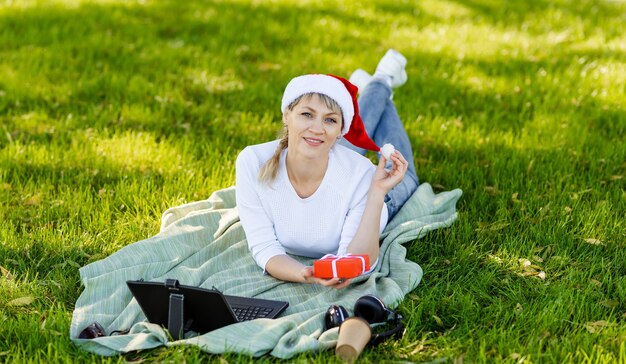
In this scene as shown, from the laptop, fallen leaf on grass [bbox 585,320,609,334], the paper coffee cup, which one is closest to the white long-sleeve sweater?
the laptop

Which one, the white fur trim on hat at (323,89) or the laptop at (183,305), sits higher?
the white fur trim on hat at (323,89)

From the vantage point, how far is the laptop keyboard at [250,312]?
405cm

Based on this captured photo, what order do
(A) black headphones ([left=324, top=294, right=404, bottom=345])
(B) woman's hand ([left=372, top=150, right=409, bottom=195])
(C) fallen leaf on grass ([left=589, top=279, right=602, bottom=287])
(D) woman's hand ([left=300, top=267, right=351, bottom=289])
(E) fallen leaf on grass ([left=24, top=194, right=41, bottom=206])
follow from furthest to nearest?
1. (E) fallen leaf on grass ([left=24, top=194, right=41, bottom=206])
2. (C) fallen leaf on grass ([left=589, top=279, right=602, bottom=287])
3. (B) woman's hand ([left=372, top=150, right=409, bottom=195])
4. (D) woman's hand ([left=300, top=267, right=351, bottom=289])
5. (A) black headphones ([left=324, top=294, right=404, bottom=345])

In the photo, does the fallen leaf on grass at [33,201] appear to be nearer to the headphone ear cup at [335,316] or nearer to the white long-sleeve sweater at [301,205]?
the white long-sleeve sweater at [301,205]

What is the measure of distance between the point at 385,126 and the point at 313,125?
165cm

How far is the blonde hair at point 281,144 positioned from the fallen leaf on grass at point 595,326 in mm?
1634

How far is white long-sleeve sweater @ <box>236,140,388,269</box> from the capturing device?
14.6 ft

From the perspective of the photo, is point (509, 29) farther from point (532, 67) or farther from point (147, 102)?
point (147, 102)

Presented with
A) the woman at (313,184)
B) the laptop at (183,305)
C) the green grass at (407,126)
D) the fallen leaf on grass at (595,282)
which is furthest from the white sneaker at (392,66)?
the laptop at (183,305)

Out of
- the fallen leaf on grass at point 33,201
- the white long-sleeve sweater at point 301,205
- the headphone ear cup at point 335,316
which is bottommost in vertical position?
the headphone ear cup at point 335,316

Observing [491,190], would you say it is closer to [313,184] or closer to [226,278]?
[313,184]

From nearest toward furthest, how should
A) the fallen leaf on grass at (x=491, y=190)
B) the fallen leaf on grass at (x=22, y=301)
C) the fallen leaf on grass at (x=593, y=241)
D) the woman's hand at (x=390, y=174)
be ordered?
the fallen leaf on grass at (x=22, y=301)
the woman's hand at (x=390, y=174)
the fallen leaf on grass at (x=593, y=241)
the fallen leaf on grass at (x=491, y=190)

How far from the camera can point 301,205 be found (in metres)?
4.48

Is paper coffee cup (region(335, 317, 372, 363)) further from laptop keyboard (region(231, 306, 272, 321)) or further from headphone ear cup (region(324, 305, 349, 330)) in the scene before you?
laptop keyboard (region(231, 306, 272, 321))
